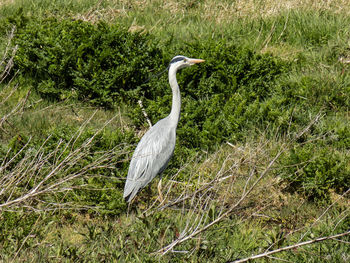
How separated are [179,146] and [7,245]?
9.31ft

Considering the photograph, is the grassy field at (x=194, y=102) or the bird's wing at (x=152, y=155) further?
the bird's wing at (x=152, y=155)

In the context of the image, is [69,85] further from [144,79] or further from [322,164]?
[322,164]

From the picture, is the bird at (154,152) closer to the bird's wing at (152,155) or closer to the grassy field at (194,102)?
the bird's wing at (152,155)

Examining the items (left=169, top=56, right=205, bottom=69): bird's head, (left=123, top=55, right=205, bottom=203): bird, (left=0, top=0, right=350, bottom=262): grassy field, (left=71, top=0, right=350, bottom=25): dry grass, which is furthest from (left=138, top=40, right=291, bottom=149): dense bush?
(left=71, top=0, right=350, bottom=25): dry grass

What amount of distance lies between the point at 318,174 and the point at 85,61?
3523 millimetres

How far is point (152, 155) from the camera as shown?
5.89 metres

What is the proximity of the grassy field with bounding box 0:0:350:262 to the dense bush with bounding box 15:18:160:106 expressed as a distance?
18mm

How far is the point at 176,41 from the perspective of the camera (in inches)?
335

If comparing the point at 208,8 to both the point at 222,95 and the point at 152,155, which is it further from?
the point at 152,155

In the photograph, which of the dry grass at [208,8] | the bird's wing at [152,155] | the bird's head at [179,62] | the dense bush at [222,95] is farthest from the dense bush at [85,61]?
the bird's wing at [152,155]

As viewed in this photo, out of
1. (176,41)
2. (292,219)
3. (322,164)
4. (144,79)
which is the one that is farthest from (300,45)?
(292,219)

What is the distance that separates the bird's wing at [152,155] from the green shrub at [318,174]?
1.20 meters

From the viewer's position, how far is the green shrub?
580 cm

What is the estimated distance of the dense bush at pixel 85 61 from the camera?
24.5ft
